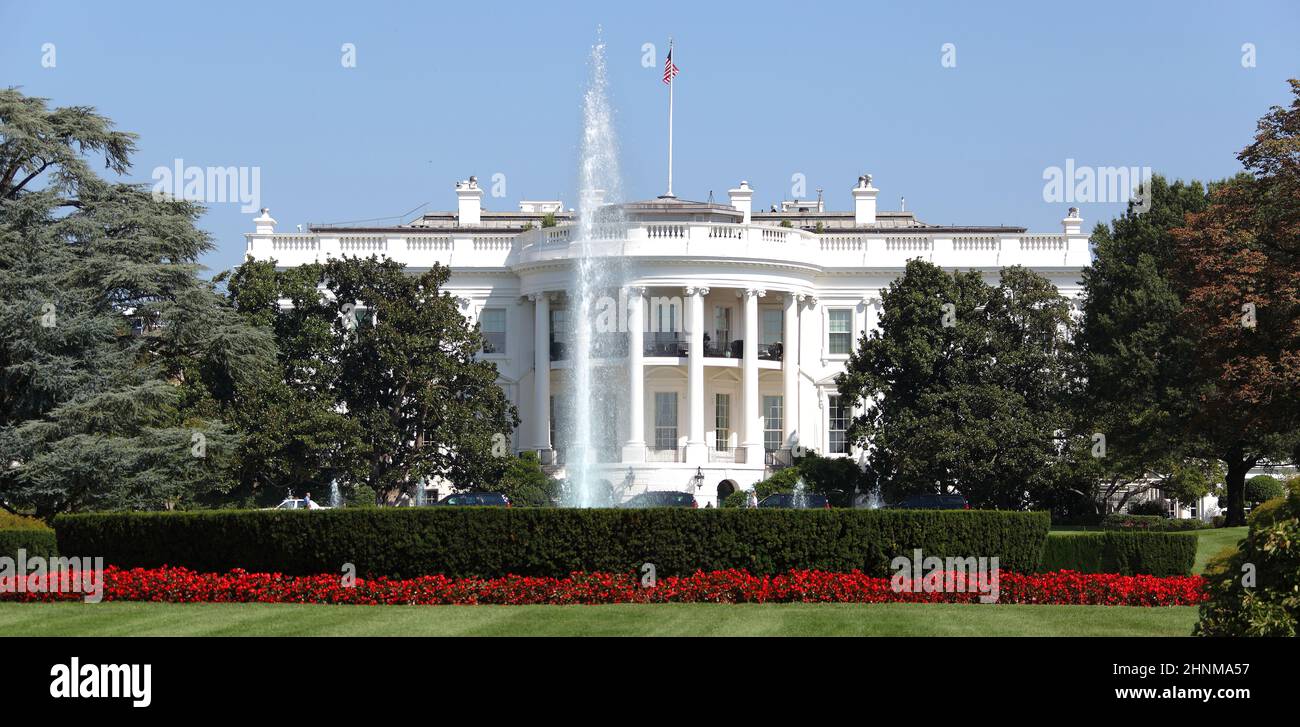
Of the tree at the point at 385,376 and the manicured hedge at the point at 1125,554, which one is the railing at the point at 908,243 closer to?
the tree at the point at 385,376

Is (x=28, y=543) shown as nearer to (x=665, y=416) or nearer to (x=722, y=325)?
(x=665, y=416)

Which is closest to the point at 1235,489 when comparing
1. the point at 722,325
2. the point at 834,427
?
the point at 834,427

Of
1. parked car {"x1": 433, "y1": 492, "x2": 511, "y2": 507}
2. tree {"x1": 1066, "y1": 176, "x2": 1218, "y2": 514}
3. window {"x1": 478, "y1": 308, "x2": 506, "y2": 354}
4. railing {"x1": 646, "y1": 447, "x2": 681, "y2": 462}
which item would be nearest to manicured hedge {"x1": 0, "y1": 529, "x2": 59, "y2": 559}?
parked car {"x1": 433, "y1": 492, "x2": 511, "y2": 507}

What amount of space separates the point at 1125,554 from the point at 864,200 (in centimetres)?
4801

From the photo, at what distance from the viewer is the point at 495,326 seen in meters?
65.7

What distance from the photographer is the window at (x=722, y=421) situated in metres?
61.9

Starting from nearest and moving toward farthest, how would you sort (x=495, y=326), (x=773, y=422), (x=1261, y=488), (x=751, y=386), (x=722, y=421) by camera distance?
1. (x=1261, y=488)
2. (x=751, y=386)
3. (x=722, y=421)
4. (x=773, y=422)
5. (x=495, y=326)

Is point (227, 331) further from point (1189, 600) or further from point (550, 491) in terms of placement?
point (1189, 600)

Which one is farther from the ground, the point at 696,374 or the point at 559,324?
the point at 559,324

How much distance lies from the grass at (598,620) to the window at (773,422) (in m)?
39.4

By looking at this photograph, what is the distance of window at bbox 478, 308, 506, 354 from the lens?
65.6 meters

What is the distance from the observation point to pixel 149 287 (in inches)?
1475

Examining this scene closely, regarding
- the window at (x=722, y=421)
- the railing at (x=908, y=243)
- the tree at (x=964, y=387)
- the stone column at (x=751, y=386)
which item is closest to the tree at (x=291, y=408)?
the stone column at (x=751, y=386)
